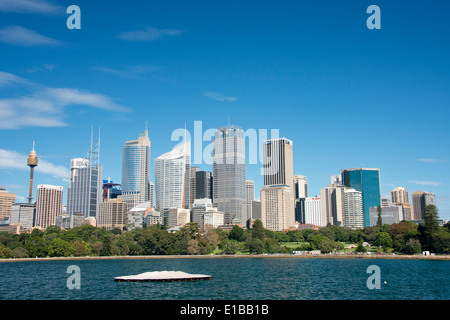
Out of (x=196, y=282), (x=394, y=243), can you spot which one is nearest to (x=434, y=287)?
(x=196, y=282)

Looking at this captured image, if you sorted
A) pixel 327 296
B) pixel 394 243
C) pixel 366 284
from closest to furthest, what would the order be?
1. pixel 327 296
2. pixel 366 284
3. pixel 394 243

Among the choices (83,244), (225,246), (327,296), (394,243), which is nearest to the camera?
(327,296)

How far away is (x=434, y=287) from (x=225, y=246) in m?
124

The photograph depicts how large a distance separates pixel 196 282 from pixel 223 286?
221 inches
